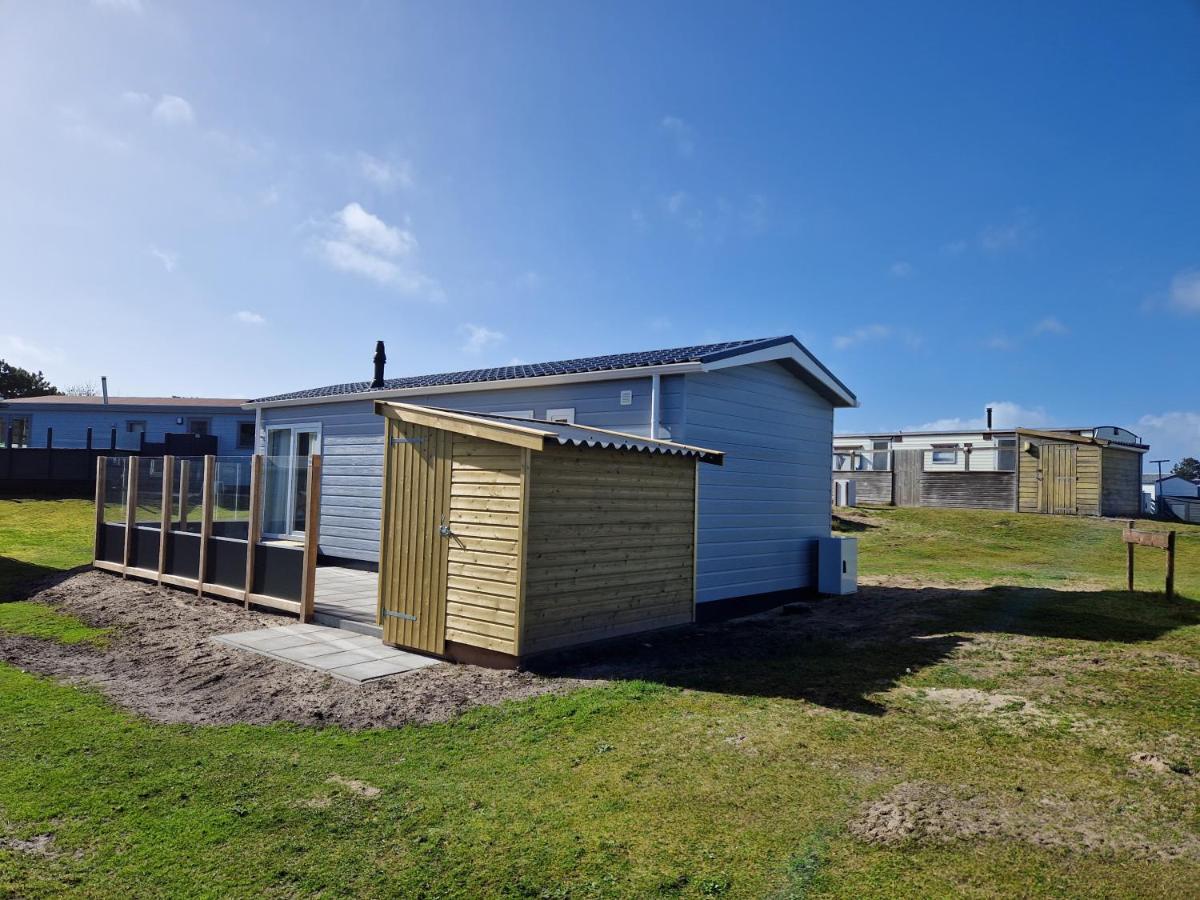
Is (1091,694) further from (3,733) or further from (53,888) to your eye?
(3,733)

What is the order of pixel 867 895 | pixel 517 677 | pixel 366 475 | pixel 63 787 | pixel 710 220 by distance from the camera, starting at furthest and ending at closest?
pixel 710 220, pixel 366 475, pixel 517 677, pixel 63 787, pixel 867 895

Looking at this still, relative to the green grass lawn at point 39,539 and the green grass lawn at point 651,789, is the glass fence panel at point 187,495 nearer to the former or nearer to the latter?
the green grass lawn at point 39,539

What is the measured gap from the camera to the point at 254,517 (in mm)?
8727

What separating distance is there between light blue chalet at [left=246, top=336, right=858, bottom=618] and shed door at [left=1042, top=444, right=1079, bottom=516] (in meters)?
15.6

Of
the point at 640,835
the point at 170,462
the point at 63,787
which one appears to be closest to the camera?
the point at 640,835

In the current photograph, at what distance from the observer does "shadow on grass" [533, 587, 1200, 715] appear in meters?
6.09

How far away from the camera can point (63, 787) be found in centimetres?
383

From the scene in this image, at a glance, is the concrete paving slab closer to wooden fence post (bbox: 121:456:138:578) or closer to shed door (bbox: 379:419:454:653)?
shed door (bbox: 379:419:454:653)

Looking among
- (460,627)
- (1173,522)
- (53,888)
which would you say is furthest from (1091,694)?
(1173,522)

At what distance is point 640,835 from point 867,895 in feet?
3.36

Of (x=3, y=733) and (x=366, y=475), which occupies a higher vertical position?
(x=366, y=475)

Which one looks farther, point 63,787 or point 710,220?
point 710,220

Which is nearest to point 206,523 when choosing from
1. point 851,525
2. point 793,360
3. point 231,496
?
point 231,496

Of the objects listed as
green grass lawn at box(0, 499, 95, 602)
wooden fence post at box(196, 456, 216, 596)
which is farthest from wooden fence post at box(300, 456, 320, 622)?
green grass lawn at box(0, 499, 95, 602)
